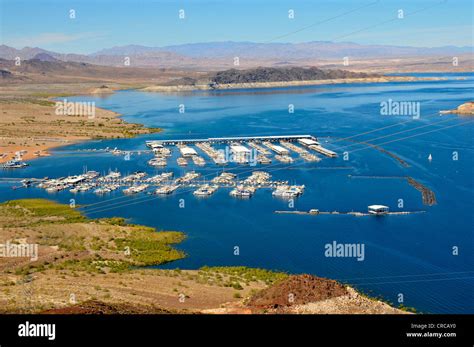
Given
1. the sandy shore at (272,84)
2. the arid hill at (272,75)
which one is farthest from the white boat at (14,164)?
the arid hill at (272,75)

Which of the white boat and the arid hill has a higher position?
the arid hill

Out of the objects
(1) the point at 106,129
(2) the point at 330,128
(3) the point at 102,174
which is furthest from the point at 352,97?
→ (3) the point at 102,174

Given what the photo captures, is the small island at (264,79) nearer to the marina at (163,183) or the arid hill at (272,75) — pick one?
the arid hill at (272,75)

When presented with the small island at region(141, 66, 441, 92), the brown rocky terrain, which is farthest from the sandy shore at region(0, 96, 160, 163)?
the small island at region(141, 66, 441, 92)

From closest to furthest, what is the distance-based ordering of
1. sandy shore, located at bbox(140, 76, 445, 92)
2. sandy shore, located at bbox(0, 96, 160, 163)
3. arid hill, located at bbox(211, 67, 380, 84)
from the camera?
sandy shore, located at bbox(0, 96, 160, 163)
sandy shore, located at bbox(140, 76, 445, 92)
arid hill, located at bbox(211, 67, 380, 84)

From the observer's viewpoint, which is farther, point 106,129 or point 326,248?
point 106,129

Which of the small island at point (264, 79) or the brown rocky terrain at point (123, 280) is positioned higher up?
the small island at point (264, 79)

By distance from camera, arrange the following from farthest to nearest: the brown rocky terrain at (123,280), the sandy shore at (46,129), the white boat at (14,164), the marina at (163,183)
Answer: the sandy shore at (46,129), the white boat at (14,164), the marina at (163,183), the brown rocky terrain at (123,280)

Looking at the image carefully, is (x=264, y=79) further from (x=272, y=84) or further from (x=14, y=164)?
(x=14, y=164)

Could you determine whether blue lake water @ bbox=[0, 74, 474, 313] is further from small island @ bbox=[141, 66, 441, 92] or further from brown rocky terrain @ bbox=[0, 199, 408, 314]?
small island @ bbox=[141, 66, 441, 92]

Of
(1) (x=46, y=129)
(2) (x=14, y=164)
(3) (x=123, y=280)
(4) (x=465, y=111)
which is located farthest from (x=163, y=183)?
(4) (x=465, y=111)
